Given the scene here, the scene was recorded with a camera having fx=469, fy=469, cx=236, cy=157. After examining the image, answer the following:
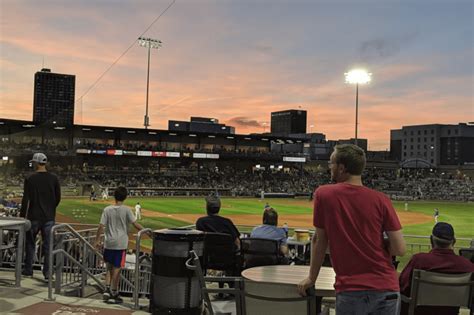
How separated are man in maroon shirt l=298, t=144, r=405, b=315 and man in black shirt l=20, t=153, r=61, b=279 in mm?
6529

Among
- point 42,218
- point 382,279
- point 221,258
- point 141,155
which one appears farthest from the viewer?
point 141,155

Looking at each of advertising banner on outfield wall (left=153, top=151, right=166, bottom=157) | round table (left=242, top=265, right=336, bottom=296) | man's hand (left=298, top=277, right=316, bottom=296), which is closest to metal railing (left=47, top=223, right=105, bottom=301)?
round table (left=242, top=265, right=336, bottom=296)

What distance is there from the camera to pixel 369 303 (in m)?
3.31

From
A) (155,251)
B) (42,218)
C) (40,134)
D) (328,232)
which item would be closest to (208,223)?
(155,251)

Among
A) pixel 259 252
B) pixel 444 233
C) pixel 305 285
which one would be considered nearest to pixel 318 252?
pixel 305 285

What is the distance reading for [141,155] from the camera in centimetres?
8244

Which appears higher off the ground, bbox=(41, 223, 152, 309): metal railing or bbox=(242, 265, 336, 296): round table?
bbox=(242, 265, 336, 296): round table

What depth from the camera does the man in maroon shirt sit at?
3.33 meters

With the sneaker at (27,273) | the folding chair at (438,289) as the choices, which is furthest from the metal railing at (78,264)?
the folding chair at (438,289)

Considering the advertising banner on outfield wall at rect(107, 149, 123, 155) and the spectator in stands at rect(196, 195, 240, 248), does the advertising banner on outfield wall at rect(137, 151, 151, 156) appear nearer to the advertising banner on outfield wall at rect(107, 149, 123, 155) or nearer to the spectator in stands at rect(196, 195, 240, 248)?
the advertising banner on outfield wall at rect(107, 149, 123, 155)

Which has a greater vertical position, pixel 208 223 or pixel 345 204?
pixel 345 204

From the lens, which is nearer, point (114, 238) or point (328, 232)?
point (328, 232)

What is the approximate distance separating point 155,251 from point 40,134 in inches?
683

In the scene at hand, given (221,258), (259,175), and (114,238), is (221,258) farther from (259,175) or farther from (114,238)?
(259,175)
